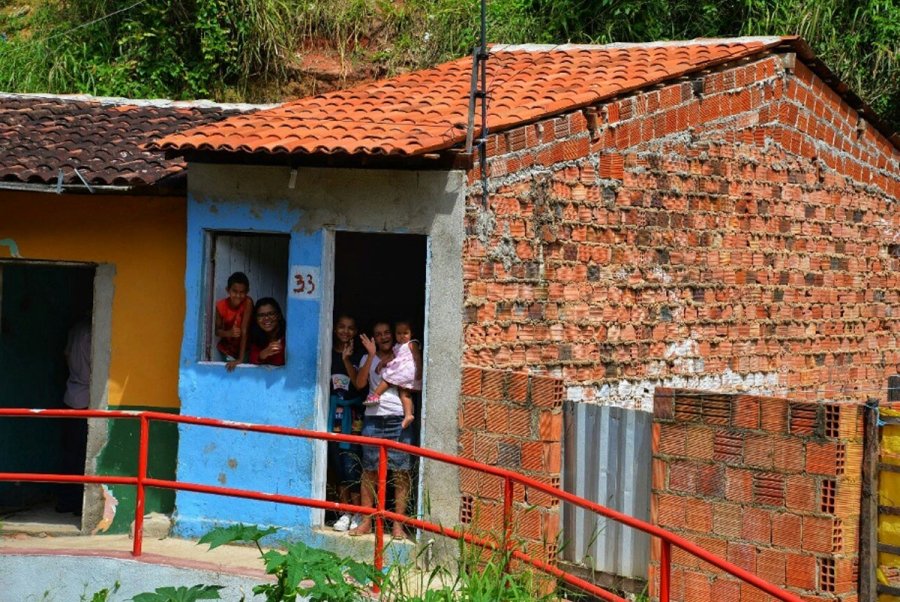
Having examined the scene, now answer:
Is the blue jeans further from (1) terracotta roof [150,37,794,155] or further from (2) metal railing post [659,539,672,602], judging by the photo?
(2) metal railing post [659,539,672,602]

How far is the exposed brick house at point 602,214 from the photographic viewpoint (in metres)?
9.45

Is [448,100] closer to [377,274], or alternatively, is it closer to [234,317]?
[377,274]

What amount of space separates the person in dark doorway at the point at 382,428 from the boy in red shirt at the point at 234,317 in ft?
3.07

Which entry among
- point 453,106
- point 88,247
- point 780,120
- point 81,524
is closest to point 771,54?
point 780,120

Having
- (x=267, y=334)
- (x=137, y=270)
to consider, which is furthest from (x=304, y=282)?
(x=137, y=270)

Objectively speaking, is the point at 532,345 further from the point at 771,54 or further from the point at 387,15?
the point at 387,15

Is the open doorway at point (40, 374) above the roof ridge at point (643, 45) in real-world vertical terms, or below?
A: below

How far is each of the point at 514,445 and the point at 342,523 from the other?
1488mm

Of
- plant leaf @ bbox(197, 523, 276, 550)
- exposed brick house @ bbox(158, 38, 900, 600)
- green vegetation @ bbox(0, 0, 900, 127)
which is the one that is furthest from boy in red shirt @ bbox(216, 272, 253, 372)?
green vegetation @ bbox(0, 0, 900, 127)

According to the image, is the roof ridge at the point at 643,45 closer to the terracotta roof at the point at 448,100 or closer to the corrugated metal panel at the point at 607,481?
the terracotta roof at the point at 448,100

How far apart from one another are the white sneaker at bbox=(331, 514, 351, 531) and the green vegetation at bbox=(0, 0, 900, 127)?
411 inches

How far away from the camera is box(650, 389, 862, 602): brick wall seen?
7.81 m

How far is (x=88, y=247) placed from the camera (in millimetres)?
10812

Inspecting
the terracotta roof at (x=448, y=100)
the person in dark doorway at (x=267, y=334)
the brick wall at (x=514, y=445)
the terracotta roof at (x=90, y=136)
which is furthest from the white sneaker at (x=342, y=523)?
the terracotta roof at (x=90, y=136)
